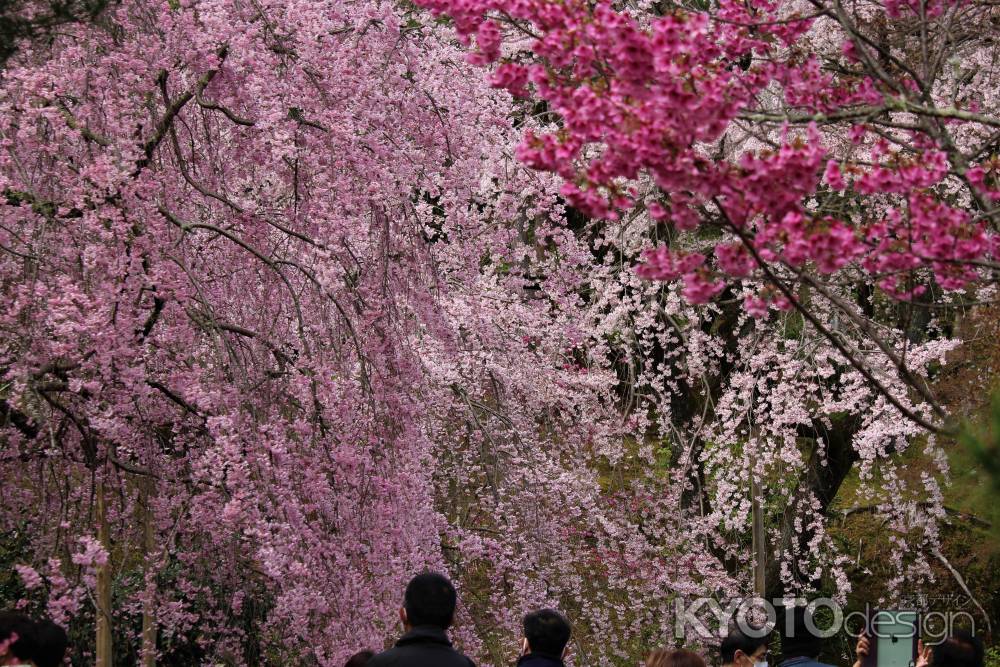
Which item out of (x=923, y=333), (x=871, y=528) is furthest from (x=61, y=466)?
(x=871, y=528)

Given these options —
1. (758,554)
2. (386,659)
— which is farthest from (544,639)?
(758,554)

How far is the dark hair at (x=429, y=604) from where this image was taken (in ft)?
10.7

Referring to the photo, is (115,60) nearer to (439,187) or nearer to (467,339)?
(439,187)

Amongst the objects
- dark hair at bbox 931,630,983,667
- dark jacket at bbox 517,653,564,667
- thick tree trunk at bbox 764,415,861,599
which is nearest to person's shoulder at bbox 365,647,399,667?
dark jacket at bbox 517,653,564,667

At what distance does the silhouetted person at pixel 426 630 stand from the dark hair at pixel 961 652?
58.9 inches

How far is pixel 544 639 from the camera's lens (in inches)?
144

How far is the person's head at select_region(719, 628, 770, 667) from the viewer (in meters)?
4.50

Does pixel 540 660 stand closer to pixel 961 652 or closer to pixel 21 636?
pixel 961 652

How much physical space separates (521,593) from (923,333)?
4.40 meters

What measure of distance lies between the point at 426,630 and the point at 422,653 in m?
0.08

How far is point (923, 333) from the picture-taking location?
33.1 feet

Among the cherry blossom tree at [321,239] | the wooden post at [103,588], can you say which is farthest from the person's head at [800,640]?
the wooden post at [103,588]

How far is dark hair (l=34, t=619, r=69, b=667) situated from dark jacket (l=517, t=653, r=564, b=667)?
51.7 inches

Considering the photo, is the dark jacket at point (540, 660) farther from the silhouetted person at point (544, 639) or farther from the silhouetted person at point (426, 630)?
the silhouetted person at point (426, 630)
